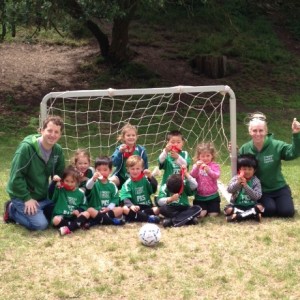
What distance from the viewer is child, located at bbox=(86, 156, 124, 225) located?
5859 millimetres

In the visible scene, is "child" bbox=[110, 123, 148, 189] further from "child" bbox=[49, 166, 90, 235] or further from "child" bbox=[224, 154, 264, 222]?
"child" bbox=[224, 154, 264, 222]

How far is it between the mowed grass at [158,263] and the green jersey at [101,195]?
299 millimetres

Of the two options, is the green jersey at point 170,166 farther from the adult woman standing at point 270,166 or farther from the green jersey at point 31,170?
the green jersey at point 31,170

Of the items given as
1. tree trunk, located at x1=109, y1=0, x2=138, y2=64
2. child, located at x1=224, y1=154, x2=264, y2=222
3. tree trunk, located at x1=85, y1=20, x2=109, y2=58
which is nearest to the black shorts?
child, located at x1=224, y1=154, x2=264, y2=222

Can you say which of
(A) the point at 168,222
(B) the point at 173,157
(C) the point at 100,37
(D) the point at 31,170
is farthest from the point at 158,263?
(C) the point at 100,37

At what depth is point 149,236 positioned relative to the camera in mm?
5195

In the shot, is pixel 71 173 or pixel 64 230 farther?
pixel 71 173

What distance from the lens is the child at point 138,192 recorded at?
235 inches

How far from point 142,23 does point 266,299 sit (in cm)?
1560

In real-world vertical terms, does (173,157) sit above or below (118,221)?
above

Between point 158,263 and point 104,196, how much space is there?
4.38 feet

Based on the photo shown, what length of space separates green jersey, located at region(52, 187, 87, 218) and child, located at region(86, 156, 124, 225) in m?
0.11

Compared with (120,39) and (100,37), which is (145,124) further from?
(100,37)

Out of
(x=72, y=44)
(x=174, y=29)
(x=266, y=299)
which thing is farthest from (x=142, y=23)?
(x=266, y=299)
